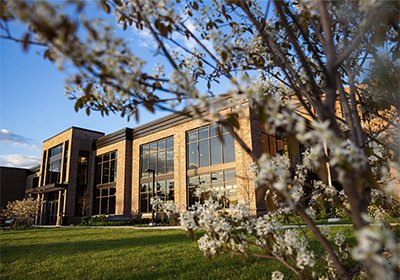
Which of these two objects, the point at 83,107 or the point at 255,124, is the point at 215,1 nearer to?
the point at 83,107

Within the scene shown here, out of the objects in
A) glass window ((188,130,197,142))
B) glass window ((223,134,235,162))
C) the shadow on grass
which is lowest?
the shadow on grass

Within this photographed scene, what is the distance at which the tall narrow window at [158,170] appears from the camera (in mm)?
20812

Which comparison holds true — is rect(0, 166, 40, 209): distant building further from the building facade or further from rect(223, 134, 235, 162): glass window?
rect(223, 134, 235, 162): glass window

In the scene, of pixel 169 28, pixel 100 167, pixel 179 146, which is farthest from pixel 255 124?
pixel 100 167

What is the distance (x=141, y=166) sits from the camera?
924 inches

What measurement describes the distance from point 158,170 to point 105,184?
277 inches

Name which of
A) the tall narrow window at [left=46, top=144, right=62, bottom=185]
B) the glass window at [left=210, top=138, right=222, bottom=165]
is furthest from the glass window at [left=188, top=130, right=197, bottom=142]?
the tall narrow window at [left=46, top=144, right=62, bottom=185]

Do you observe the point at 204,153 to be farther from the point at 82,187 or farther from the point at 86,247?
the point at 82,187

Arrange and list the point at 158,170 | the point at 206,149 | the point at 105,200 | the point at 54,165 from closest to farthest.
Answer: the point at 206,149, the point at 158,170, the point at 105,200, the point at 54,165

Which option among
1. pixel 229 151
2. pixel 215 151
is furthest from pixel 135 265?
pixel 215 151

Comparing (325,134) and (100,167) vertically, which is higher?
(100,167)

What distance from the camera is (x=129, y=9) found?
208 cm

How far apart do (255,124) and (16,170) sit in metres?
37.2

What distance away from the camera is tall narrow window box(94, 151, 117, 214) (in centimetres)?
2505
